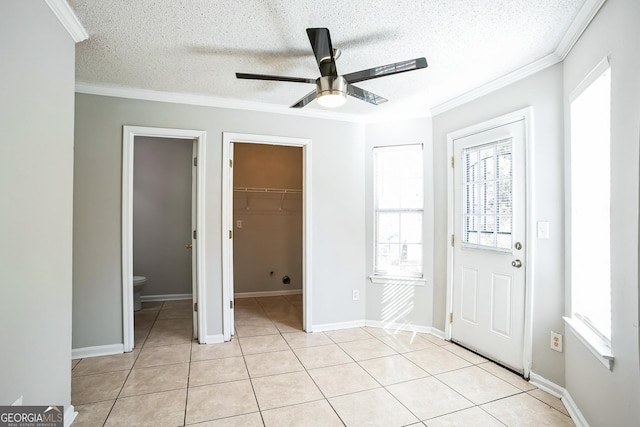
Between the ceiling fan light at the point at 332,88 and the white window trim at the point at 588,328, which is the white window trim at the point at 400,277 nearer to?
the white window trim at the point at 588,328

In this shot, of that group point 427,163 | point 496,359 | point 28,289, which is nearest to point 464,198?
point 427,163

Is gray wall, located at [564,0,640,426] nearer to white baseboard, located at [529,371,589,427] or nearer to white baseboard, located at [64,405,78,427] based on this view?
white baseboard, located at [529,371,589,427]

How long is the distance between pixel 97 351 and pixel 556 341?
379cm

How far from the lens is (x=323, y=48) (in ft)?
5.92

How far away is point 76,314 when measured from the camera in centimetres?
280

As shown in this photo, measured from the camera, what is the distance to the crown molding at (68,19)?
5.57 ft

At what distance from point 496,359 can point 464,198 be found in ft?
4.78

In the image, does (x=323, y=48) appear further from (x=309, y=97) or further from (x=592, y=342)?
(x=592, y=342)

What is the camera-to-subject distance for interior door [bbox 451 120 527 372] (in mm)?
2508

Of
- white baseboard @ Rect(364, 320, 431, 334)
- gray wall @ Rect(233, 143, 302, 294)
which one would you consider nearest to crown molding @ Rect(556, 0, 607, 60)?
white baseboard @ Rect(364, 320, 431, 334)

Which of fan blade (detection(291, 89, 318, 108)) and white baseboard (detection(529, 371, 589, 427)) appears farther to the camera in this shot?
fan blade (detection(291, 89, 318, 108))

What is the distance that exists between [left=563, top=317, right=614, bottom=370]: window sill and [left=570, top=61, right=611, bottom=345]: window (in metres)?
0.02

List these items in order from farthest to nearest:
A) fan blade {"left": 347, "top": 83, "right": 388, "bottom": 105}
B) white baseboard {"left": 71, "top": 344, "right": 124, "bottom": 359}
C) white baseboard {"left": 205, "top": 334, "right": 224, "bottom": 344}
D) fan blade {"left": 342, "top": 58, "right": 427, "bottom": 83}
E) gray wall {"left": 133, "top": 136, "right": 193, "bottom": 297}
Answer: gray wall {"left": 133, "top": 136, "right": 193, "bottom": 297} < white baseboard {"left": 205, "top": 334, "right": 224, "bottom": 344} < white baseboard {"left": 71, "top": 344, "right": 124, "bottom": 359} < fan blade {"left": 347, "top": 83, "right": 388, "bottom": 105} < fan blade {"left": 342, "top": 58, "right": 427, "bottom": 83}

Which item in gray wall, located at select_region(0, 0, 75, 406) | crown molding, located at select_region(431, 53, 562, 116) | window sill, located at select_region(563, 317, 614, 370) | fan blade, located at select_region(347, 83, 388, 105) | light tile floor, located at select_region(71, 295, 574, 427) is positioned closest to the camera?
gray wall, located at select_region(0, 0, 75, 406)
